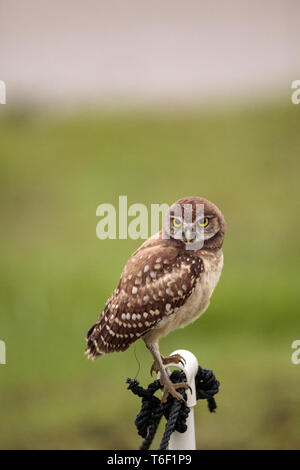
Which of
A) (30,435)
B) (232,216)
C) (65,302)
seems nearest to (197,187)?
(232,216)

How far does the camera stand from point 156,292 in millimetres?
746

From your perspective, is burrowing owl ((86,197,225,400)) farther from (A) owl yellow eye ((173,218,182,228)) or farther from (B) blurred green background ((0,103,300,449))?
(B) blurred green background ((0,103,300,449))

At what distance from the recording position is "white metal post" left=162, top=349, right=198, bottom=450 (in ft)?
2.37

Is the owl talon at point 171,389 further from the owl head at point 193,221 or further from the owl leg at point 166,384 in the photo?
the owl head at point 193,221

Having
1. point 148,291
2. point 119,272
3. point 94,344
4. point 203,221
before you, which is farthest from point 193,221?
point 119,272

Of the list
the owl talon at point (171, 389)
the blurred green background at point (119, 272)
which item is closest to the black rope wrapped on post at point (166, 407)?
the owl talon at point (171, 389)

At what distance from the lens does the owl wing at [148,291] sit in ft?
2.43

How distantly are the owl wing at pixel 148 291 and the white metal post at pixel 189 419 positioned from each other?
67mm

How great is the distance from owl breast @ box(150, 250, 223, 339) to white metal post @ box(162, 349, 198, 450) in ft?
0.15

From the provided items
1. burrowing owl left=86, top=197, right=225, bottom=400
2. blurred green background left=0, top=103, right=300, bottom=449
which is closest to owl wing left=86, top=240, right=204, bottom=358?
burrowing owl left=86, top=197, right=225, bottom=400

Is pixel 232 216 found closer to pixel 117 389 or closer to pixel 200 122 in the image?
A: pixel 200 122

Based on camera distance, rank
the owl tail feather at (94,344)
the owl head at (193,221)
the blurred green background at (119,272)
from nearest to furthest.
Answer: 1. the owl head at (193,221)
2. the owl tail feather at (94,344)
3. the blurred green background at (119,272)
